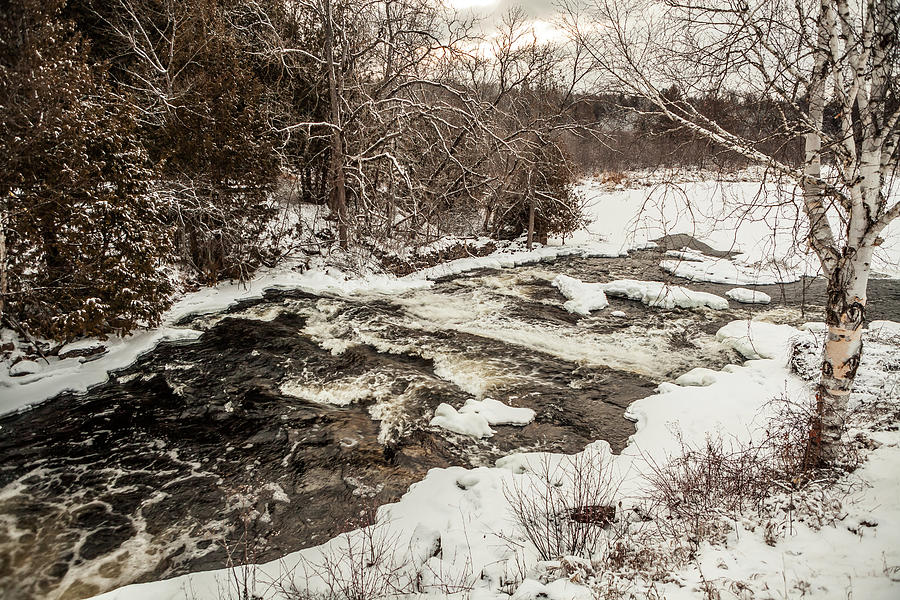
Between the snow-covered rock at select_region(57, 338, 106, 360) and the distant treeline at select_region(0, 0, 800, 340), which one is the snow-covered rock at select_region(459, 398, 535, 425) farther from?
the snow-covered rock at select_region(57, 338, 106, 360)

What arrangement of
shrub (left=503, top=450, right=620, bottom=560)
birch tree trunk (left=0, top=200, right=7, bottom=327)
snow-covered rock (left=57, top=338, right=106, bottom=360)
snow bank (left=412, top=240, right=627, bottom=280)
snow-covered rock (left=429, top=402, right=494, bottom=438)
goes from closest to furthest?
shrub (left=503, top=450, right=620, bottom=560), snow-covered rock (left=429, top=402, right=494, bottom=438), birch tree trunk (left=0, top=200, right=7, bottom=327), snow-covered rock (left=57, top=338, right=106, bottom=360), snow bank (left=412, top=240, right=627, bottom=280)

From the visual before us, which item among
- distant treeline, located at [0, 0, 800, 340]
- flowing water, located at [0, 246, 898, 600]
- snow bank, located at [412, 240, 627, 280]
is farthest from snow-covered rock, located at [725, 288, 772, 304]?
snow bank, located at [412, 240, 627, 280]

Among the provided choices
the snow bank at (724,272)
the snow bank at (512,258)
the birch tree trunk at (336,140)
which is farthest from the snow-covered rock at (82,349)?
the snow bank at (724,272)

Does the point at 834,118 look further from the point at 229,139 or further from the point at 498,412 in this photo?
the point at 229,139

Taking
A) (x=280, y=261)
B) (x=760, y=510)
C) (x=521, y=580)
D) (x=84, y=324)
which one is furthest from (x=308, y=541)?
(x=280, y=261)

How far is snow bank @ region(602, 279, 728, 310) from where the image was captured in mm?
10383

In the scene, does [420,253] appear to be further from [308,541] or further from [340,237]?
[308,541]

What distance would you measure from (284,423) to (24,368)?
4.38m

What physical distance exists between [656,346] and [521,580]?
20.8 ft

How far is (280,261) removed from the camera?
1277 cm

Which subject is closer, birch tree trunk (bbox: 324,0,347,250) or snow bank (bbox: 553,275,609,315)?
snow bank (bbox: 553,275,609,315)

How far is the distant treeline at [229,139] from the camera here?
6070 mm

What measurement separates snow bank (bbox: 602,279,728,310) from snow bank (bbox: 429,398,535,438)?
5.47 meters

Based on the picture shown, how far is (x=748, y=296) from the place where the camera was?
10.8 meters
